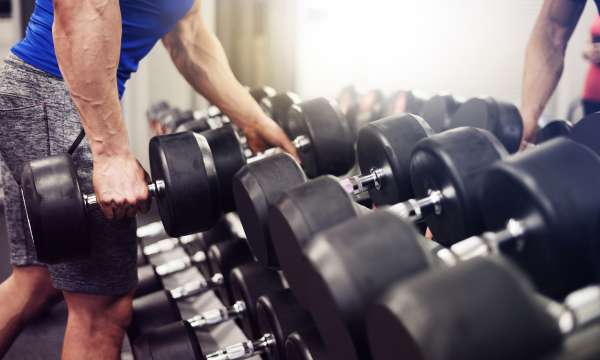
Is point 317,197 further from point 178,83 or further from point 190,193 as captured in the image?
point 178,83

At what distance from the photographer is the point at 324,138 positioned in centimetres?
157

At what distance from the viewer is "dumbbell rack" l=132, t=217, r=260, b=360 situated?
1.87 m

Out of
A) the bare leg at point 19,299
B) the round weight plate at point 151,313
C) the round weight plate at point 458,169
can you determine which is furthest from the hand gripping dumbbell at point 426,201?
the round weight plate at point 151,313

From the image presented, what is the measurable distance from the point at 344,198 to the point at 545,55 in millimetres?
878

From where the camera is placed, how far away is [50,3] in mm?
1198

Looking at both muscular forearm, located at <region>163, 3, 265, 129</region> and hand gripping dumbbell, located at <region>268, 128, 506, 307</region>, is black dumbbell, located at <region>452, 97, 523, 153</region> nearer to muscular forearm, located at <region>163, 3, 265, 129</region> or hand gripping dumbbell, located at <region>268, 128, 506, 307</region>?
hand gripping dumbbell, located at <region>268, 128, 506, 307</region>

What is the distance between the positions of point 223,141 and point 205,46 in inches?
14.9

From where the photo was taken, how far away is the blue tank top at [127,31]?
1205mm

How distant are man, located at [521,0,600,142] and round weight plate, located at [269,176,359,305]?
2.48 ft

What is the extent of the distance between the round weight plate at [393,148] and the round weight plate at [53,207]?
565mm

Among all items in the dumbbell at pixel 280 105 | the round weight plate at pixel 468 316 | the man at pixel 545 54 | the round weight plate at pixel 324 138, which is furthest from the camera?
the dumbbell at pixel 280 105

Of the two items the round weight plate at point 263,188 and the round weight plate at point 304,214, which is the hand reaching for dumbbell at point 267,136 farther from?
the round weight plate at point 304,214

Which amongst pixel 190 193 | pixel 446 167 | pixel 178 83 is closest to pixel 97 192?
pixel 190 193

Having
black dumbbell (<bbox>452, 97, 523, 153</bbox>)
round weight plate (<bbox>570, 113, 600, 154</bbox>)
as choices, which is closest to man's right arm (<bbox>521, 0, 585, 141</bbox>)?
black dumbbell (<bbox>452, 97, 523, 153</bbox>)
